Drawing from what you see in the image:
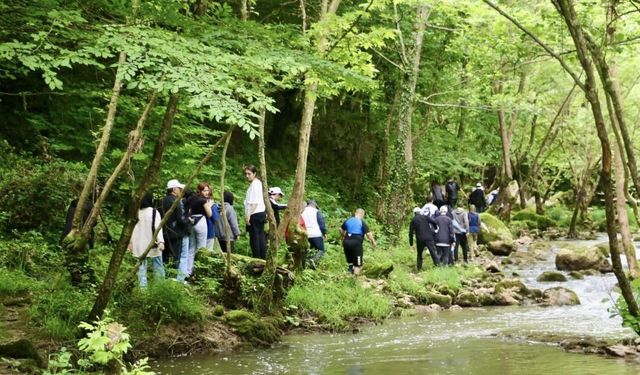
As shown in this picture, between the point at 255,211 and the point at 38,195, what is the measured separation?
4.06m

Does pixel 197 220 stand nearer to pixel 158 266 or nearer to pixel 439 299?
pixel 158 266

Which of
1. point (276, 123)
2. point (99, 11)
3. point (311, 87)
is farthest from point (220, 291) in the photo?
point (276, 123)

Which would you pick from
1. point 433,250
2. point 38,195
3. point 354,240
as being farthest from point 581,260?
point 38,195

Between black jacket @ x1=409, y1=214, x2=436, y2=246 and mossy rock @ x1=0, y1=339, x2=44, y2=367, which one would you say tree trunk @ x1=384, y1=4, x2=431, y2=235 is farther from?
mossy rock @ x1=0, y1=339, x2=44, y2=367

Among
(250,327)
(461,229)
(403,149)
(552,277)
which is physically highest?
(403,149)

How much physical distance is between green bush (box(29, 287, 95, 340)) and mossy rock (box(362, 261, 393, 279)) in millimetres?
7829

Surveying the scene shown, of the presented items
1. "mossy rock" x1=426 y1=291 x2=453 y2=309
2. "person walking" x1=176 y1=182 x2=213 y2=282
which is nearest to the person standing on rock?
"mossy rock" x1=426 y1=291 x2=453 y2=309

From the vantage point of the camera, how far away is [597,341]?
384 inches

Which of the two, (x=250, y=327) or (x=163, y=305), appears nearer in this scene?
(x=163, y=305)

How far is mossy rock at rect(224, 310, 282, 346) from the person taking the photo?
10031 mm

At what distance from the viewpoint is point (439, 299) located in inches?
567

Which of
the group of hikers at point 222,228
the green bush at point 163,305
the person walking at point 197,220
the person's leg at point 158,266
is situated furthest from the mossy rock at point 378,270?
the person's leg at point 158,266

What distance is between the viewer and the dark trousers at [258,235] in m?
12.6

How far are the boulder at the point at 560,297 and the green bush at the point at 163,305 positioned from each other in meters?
8.51
